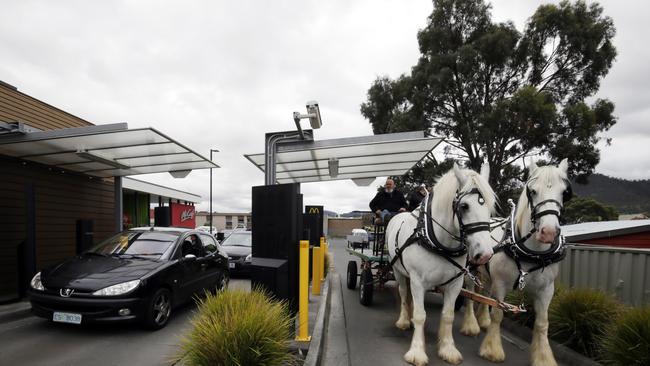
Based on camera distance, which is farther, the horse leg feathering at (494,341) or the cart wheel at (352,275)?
the cart wheel at (352,275)

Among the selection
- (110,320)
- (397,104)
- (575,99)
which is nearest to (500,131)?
(575,99)

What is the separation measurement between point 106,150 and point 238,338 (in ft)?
18.9

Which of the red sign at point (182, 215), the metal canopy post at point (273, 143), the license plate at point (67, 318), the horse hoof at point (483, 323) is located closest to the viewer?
the license plate at point (67, 318)

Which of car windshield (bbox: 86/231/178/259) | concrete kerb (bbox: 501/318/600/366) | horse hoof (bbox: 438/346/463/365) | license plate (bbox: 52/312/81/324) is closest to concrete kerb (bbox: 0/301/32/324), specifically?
car windshield (bbox: 86/231/178/259)

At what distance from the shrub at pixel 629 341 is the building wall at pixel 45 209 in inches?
335

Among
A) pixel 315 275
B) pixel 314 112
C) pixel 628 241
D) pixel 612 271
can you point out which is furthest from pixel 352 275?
pixel 628 241

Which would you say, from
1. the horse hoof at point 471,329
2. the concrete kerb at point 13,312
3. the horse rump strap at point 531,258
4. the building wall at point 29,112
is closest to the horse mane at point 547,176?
the horse rump strap at point 531,258

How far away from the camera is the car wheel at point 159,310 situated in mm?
5207

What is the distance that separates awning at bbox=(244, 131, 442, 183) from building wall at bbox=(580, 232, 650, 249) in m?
3.92

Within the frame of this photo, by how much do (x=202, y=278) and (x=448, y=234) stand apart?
4.75 metres

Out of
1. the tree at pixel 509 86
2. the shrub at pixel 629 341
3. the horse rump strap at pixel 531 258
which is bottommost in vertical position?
the shrub at pixel 629 341

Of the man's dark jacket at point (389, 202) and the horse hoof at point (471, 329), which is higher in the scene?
the man's dark jacket at point (389, 202)

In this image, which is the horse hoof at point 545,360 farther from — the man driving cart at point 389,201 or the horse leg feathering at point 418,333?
the man driving cart at point 389,201

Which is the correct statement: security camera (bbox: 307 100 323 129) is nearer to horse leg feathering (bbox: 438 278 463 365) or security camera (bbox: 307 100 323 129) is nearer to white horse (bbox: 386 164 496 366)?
white horse (bbox: 386 164 496 366)
